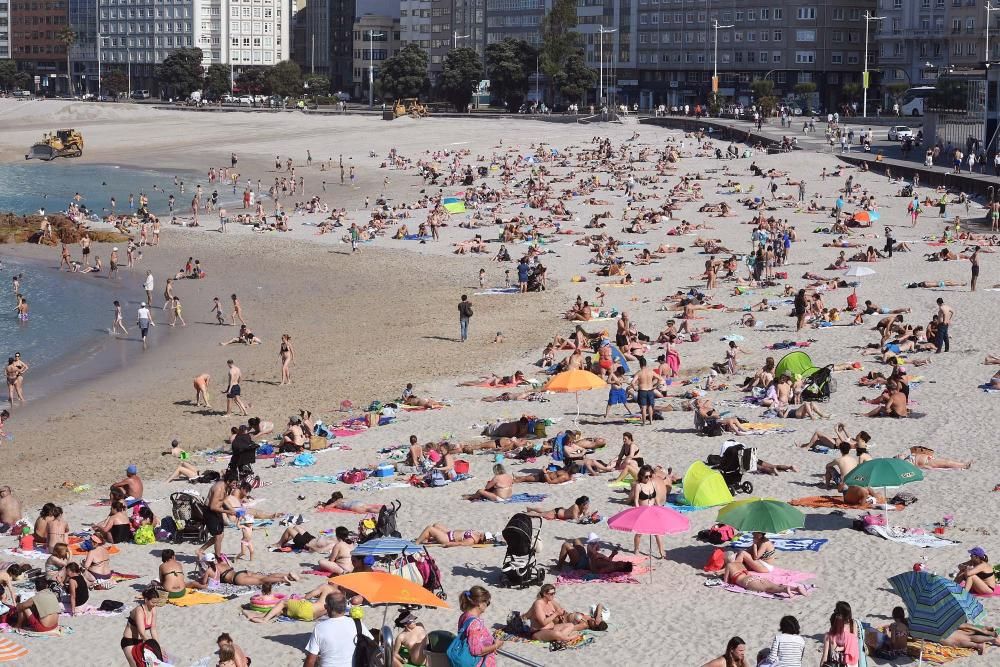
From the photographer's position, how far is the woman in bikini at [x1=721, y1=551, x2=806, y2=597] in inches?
547

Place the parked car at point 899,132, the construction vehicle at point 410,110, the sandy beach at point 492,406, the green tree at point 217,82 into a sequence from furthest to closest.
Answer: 1. the green tree at point 217,82
2. the construction vehicle at point 410,110
3. the parked car at point 899,132
4. the sandy beach at point 492,406

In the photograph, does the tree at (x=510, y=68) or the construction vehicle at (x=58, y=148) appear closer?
the construction vehicle at (x=58, y=148)

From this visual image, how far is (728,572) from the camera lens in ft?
46.8

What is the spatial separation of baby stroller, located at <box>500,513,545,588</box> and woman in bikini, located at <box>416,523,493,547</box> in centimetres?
97

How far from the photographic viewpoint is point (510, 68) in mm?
106062

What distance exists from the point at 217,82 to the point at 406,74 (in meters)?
27.5

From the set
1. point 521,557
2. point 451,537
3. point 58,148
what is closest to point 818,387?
point 451,537

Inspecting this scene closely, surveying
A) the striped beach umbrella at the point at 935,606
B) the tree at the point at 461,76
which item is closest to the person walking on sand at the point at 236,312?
the striped beach umbrella at the point at 935,606

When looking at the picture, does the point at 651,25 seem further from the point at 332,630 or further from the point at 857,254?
the point at 332,630

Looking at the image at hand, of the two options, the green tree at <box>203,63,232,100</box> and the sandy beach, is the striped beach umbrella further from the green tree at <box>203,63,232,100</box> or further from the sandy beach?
the green tree at <box>203,63,232,100</box>

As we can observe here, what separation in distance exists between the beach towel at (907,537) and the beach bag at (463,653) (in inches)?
226

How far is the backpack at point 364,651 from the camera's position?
11.1 m

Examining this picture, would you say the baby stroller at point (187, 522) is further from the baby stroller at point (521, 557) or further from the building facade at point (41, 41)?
the building facade at point (41, 41)

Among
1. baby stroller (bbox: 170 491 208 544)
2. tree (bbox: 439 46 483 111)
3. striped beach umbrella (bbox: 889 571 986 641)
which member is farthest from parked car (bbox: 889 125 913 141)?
striped beach umbrella (bbox: 889 571 986 641)
